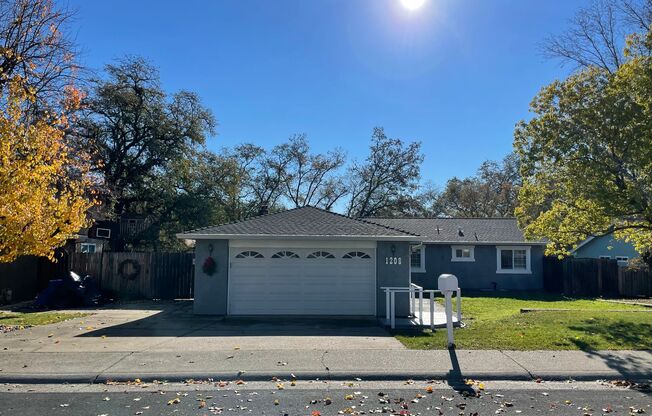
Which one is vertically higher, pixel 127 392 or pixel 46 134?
pixel 46 134

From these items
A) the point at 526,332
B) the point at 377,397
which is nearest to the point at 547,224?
the point at 526,332

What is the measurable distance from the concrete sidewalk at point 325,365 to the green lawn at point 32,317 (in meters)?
4.77

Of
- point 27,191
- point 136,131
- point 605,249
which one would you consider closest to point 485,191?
point 605,249

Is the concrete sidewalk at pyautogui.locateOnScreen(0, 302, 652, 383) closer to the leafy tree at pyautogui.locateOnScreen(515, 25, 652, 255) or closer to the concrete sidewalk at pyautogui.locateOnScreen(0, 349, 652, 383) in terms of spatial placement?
the concrete sidewalk at pyautogui.locateOnScreen(0, 349, 652, 383)

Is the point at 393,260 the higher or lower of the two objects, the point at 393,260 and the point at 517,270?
the higher

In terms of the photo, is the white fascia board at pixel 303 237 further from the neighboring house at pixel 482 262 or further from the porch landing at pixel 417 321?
the neighboring house at pixel 482 262

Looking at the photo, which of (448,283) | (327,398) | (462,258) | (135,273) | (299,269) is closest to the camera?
(327,398)

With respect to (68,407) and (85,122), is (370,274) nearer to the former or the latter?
(68,407)

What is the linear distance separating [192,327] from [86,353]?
12.2 ft

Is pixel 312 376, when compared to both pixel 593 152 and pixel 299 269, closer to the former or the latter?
pixel 299 269

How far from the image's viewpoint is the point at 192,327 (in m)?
13.0

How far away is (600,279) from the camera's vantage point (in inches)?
963

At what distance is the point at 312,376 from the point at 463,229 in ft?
71.3

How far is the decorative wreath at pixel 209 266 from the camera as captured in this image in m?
15.5
